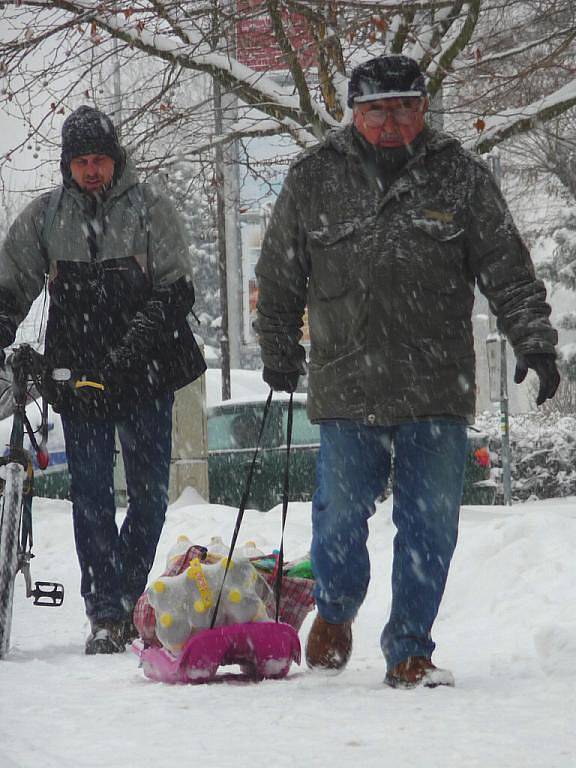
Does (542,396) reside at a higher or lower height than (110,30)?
lower

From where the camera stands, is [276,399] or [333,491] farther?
[276,399]

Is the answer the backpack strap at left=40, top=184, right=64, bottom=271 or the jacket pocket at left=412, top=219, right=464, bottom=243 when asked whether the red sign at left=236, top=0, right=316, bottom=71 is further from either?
the jacket pocket at left=412, top=219, right=464, bottom=243

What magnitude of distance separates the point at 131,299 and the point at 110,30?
4834 millimetres

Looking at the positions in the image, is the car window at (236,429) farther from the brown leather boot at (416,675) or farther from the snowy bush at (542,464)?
the brown leather boot at (416,675)

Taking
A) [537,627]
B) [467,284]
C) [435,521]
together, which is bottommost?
[537,627]

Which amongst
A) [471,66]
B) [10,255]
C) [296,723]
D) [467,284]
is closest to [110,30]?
[471,66]

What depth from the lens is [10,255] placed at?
17.0ft

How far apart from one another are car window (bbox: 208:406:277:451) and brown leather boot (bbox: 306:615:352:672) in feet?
29.1

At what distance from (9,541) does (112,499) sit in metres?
0.50

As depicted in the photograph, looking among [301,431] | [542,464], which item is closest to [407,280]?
[301,431]

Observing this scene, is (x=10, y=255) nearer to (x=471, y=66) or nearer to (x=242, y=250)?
(x=471, y=66)

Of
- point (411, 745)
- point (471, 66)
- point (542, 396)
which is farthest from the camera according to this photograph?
point (471, 66)

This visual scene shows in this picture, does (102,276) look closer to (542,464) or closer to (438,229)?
(438,229)

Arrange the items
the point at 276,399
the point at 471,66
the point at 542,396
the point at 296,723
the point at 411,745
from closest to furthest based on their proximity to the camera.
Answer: the point at 411,745 → the point at 296,723 → the point at 542,396 → the point at 471,66 → the point at 276,399
